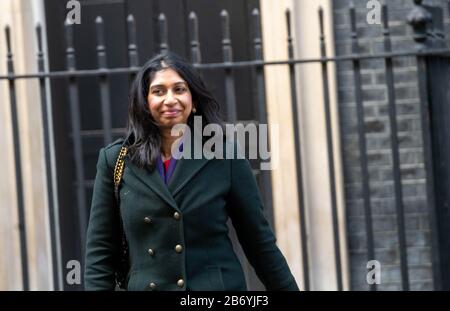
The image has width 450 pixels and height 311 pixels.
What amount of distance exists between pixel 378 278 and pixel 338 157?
75 centimetres

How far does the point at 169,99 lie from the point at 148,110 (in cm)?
11

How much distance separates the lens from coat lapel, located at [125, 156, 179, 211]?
399 centimetres

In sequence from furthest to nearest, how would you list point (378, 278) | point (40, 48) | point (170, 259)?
point (378, 278), point (40, 48), point (170, 259)

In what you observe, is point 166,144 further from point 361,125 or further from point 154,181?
Answer: point 361,125

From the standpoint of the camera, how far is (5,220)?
6.71 meters

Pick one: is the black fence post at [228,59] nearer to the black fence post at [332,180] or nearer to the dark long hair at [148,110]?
the black fence post at [332,180]

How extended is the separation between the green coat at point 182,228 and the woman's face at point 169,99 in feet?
0.56

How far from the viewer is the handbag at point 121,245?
13.4 feet

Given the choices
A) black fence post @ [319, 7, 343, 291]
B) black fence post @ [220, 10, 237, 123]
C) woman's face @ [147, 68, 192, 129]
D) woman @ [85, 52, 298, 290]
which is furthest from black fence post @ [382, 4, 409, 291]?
woman's face @ [147, 68, 192, 129]

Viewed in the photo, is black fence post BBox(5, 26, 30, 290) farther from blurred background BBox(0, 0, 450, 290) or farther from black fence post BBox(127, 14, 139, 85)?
black fence post BBox(127, 14, 139, 85)

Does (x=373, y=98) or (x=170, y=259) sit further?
(x=373, y=98)

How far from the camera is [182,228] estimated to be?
13.1ft

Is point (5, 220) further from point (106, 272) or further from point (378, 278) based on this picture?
point (106, 272)
